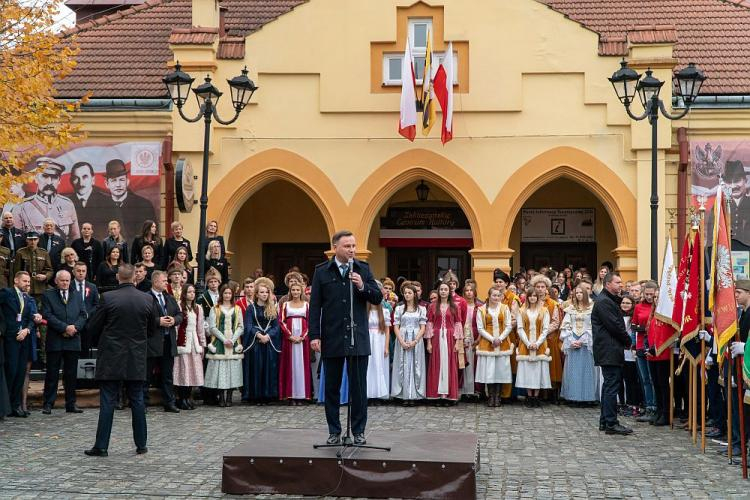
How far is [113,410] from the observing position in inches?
448

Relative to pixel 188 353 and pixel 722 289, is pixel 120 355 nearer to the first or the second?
pixel 188 353

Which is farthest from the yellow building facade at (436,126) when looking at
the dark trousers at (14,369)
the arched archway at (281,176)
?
the dark trousers at (14,369)

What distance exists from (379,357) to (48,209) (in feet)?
30.9

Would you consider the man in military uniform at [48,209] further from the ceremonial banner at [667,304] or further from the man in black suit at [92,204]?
the ceremonial banner at [667,304]

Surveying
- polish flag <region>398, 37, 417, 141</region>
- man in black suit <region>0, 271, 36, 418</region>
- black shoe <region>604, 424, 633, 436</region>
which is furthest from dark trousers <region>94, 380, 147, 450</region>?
polish flag <region>398, 37, 417, 141</region>

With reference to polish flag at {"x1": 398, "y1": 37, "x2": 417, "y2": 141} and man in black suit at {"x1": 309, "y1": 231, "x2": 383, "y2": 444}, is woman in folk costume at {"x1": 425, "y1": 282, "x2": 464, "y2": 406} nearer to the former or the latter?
polish flag at {"x1": 398, "y1": 37, "x2": 417, "y2": 141}

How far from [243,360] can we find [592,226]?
1187cm

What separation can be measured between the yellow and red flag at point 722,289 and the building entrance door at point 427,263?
14.4 m

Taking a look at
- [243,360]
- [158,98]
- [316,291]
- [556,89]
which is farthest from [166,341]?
[556,89]

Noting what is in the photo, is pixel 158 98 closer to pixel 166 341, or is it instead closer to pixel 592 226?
pixel 166 341

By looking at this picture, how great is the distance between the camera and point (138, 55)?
80.2 feet

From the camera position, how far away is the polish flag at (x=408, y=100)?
837 inches

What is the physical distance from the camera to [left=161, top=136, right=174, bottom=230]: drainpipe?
73.4 feet

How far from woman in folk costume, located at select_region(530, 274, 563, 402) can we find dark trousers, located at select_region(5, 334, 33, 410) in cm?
774
